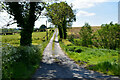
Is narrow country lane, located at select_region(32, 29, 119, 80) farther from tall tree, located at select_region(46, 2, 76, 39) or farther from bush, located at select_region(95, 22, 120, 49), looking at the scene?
tall tree, located at select_region(46, 2, 76, 39)

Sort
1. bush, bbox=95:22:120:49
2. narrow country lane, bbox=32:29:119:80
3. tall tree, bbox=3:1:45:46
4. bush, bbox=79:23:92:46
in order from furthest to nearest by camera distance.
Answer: bush, bbox=79:23:92:46 < bush, bbox=95:22:120:49 < tall tree, bbox=3:1:45:46 < narrow country lane, bbox=32:29:119:80

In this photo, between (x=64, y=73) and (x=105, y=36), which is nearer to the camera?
(x=64, y=73)

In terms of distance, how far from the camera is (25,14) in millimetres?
17250

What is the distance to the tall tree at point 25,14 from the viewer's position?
15068 millimetres

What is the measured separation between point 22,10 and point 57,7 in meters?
30.0

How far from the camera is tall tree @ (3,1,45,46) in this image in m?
15.1

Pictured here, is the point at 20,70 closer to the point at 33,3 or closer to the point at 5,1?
the point at 5,1

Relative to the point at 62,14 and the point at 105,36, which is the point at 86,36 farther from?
the point at 62,14

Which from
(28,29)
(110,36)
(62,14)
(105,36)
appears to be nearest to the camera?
(28,29)

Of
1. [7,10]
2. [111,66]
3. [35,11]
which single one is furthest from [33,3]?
[111,66]

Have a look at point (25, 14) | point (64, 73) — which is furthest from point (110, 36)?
point (64, 73)

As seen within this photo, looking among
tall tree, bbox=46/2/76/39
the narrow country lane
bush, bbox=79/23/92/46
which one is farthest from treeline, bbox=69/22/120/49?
the narrow country lane

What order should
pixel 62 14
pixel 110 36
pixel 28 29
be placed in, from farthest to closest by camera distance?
pixel 62 14, pixel 110 36, pixel 28 29

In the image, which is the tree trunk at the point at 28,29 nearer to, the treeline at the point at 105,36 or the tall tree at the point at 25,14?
the tall tree at the point at 25,14
